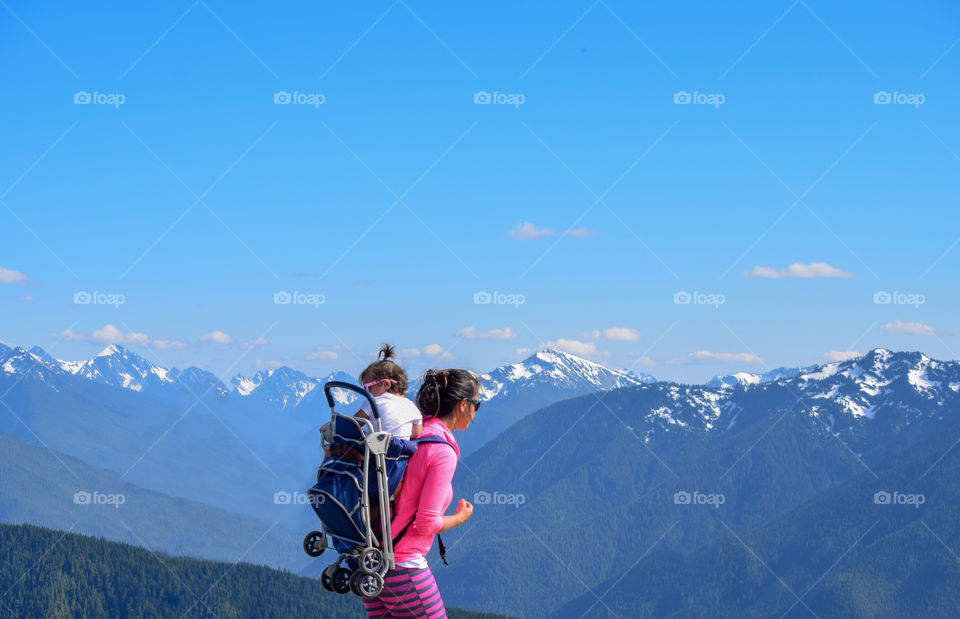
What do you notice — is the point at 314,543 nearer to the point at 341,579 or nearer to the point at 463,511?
the point at 341,579

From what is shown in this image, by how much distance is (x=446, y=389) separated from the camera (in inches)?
303

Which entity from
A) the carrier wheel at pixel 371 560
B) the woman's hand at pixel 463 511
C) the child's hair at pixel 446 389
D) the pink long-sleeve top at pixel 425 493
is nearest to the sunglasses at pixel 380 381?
the child's hair at pixel 446 389

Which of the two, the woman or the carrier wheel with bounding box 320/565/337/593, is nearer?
the woman

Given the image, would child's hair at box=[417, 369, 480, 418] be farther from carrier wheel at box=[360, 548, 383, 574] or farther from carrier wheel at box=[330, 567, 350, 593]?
carrier wheel at box=[330, 567, 350, 593]

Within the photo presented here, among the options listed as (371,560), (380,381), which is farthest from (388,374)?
(371,560)

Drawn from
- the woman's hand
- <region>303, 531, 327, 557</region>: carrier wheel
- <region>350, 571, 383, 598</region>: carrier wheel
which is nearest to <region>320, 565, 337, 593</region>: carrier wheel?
<region>303, 531, 327, 557</region>: carrier wheel

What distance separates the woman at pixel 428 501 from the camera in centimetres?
743

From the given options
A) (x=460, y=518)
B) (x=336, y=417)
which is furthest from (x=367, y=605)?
(x=336, y=417)

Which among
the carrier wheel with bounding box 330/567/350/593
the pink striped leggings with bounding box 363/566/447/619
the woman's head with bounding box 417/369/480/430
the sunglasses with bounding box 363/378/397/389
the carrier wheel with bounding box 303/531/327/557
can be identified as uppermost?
the sunglasses with bounding box 363/378/397/389

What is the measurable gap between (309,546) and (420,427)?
175 cm

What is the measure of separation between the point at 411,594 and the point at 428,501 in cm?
78

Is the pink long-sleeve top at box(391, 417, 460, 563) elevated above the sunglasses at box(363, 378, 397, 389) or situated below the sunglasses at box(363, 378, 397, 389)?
below

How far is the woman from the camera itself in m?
7.43

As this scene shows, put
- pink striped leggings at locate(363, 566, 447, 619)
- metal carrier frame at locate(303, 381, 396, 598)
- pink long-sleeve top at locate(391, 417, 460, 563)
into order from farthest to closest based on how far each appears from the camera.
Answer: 1. pink striped leggings at locate(363, 566, 447, 619)
2. pink long-sleeve top at locate(391, 417, 460, 563)
3. metal carrier frame at locate(303, 381, 396, 598)
